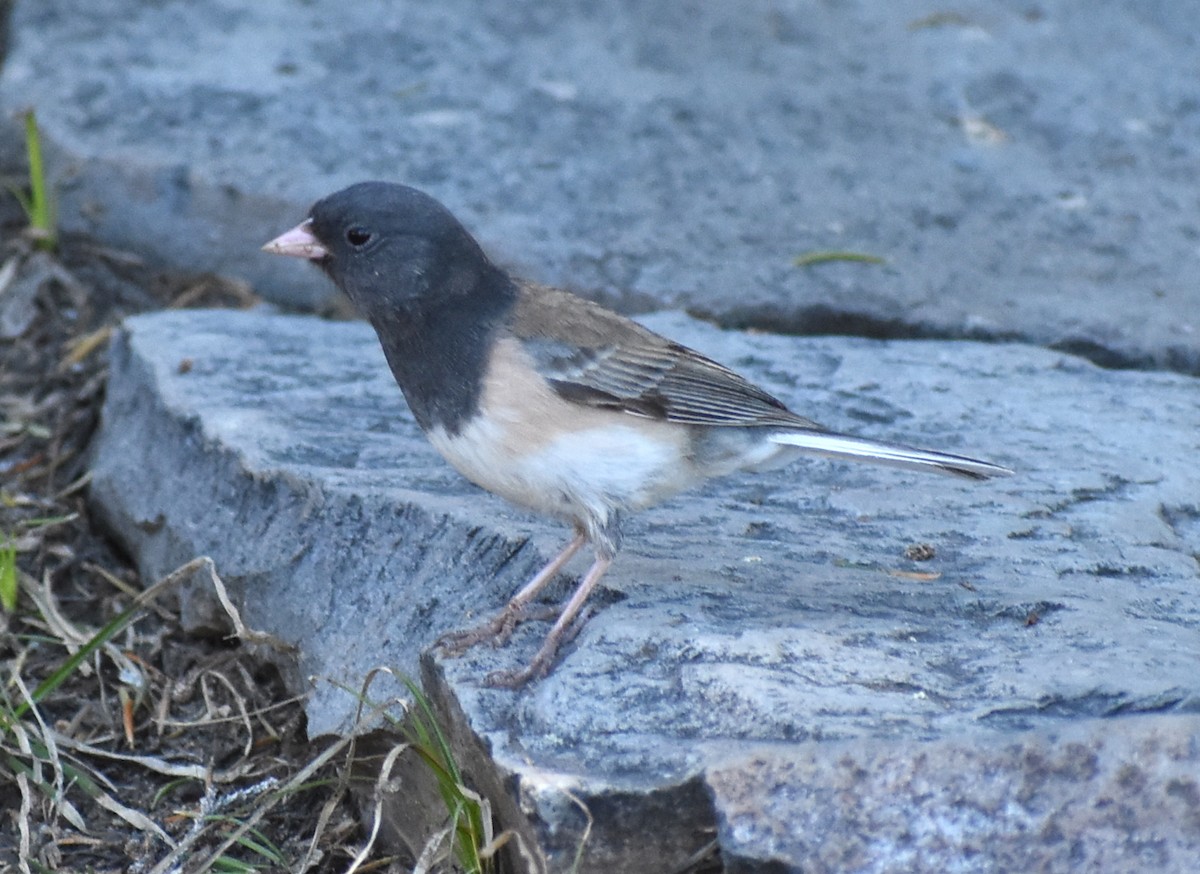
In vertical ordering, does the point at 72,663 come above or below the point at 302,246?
below

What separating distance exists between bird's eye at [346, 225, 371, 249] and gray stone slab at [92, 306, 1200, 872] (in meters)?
0.56

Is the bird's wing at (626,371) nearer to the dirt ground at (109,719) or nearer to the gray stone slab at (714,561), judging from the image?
the gray stone slab at (714,561)

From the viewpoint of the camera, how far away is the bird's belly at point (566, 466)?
307 cm

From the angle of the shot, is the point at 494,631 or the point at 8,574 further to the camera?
the point at 8,574

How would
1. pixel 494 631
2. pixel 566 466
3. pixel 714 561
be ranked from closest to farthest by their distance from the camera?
pixel 494 631
pixel 566 466
pixel 714 561

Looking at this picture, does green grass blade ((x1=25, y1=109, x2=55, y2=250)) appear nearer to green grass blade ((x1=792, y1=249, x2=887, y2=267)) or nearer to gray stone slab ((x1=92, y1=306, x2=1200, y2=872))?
gray stone slab ((x1=92, y1=306, x2=1200, y2=872))

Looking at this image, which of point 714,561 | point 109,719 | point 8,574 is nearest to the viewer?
point 714,561

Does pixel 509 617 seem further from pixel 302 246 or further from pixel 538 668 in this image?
pixel 302 246

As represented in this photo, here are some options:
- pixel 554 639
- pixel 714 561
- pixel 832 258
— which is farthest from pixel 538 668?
pixel 832 258

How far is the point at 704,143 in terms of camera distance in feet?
18.4

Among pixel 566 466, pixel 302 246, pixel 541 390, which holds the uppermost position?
pixel 302 246

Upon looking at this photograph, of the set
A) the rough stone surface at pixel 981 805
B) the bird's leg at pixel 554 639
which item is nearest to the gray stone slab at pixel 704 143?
the bird's leg at pixel 554 639

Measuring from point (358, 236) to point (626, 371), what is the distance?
0.68 m

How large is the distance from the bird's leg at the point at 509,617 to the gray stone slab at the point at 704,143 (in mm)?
1789
